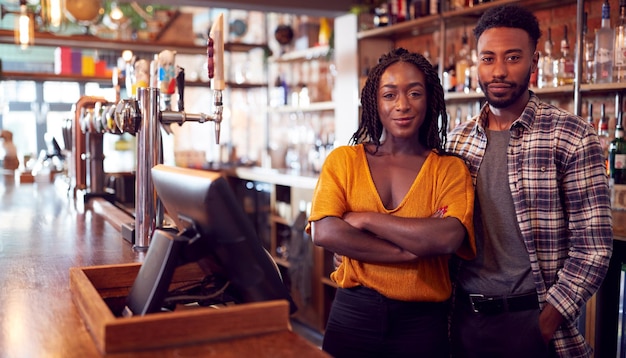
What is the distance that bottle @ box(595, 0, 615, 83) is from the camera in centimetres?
291

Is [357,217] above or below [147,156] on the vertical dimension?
below

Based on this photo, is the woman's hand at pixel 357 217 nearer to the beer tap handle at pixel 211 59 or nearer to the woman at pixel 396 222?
the woman at pixel 396 222

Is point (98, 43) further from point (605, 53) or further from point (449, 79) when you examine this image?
point (605, 53)

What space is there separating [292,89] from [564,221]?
13.9 ft

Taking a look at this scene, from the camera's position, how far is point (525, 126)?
1749 mm

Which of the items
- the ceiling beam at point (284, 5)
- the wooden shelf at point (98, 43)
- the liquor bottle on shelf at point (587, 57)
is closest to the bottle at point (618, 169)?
the liquor bottle on shelf at point (587, 57)

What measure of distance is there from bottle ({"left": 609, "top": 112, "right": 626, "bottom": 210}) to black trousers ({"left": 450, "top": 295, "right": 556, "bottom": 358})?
116 cm

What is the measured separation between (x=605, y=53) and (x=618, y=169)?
0.53 meters

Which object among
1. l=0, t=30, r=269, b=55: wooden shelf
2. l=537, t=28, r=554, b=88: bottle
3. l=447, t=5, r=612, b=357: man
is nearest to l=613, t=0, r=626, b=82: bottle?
l=537, t=28, r=554, b=88: bottle

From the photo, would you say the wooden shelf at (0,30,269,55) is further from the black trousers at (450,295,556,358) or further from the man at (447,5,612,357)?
the black trousers at (450,295,556,358)

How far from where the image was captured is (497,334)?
1.72 metres

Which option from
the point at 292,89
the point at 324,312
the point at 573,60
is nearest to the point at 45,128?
the point at 292,89

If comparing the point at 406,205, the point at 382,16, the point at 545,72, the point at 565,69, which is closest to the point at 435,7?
the point at 382,16

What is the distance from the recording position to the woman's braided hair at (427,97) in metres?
1.75
